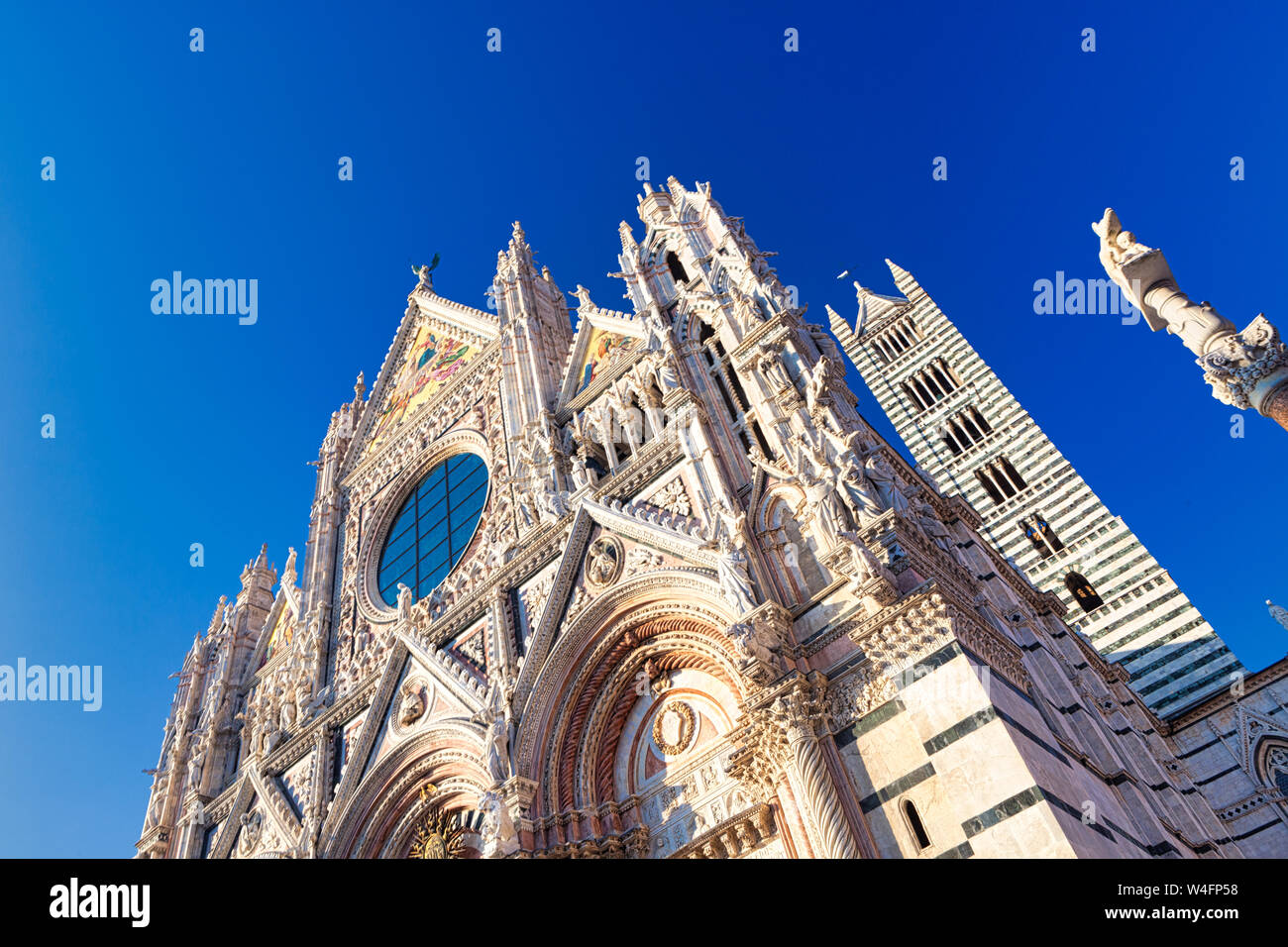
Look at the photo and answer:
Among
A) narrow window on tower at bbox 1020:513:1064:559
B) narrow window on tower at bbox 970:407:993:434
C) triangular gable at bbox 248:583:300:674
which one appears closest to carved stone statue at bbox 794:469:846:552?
triangular gable at bbox 248:583:300:674

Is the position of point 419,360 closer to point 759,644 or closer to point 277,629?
point 277,629

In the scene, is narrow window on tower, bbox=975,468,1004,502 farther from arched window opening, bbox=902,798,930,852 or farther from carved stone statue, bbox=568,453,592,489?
arched window opening, bbox=902,798,930,852

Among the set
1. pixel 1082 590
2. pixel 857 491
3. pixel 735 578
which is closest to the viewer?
pixel 857 491

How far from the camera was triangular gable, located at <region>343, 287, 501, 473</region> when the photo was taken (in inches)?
838

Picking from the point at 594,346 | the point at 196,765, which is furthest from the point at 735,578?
the point at 196,765

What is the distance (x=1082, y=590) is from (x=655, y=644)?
23.7 m

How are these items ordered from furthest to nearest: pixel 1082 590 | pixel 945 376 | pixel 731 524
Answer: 1. pixel 945 376
2. pixel 1082 590
3. pixel 731 524

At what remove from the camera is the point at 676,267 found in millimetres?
16188

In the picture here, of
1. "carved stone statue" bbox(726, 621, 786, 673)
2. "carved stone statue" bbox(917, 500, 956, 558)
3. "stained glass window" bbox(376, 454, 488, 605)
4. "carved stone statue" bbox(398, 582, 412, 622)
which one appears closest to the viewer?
"carved stone statue" bbox(726, 621, 786, 673)

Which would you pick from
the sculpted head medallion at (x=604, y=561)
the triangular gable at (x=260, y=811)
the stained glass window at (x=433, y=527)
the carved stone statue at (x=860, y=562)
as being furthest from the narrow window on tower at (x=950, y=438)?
the triangular gable at (x=260, y=811)

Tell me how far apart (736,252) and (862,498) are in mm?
6236

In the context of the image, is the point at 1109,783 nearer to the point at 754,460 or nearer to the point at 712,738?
the point at 712,738

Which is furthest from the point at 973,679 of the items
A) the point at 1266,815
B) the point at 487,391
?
the point at 1266,815

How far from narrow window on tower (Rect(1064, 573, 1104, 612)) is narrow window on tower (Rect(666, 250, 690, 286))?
21011mm
